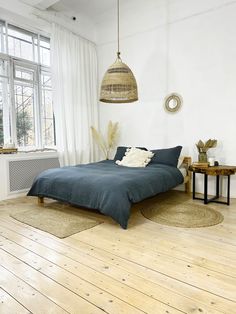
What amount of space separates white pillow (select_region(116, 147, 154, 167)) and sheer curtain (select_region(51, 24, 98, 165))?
3.77 feet

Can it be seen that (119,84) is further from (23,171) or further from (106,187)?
(23,171)

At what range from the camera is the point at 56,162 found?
4793mm

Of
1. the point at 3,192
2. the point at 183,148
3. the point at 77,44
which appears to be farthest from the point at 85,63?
the point at 3,192

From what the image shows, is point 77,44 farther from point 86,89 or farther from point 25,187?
point 25,187

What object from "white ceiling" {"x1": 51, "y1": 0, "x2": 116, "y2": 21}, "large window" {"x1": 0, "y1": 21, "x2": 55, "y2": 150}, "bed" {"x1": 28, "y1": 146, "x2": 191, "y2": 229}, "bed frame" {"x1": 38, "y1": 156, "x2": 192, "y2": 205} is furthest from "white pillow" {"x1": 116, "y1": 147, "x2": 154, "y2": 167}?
"white ceiling" {"x1": 51, "y1": 0, "x2": 116, "y2": 21}

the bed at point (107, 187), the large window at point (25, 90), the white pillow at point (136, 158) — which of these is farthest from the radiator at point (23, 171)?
the white pillow at point (136, 158)

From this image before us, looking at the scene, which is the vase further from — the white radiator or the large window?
the large window

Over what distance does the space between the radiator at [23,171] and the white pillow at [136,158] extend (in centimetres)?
142

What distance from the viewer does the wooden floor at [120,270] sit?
153cm

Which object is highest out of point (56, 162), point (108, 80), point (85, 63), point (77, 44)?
point (77, 44)

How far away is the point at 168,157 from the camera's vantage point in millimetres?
4156

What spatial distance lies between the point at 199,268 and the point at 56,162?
3477 millimetres

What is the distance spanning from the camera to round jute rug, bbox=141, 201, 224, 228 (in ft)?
9.60

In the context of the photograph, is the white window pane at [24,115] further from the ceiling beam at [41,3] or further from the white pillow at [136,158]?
the white pillow at [136,158]
